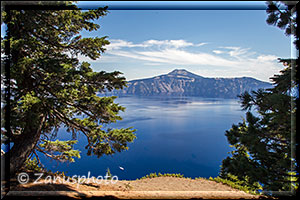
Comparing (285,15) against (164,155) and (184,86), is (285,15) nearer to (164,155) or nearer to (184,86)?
(164,155)

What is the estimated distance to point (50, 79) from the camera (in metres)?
4.14

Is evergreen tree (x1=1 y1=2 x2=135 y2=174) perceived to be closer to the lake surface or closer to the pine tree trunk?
the pine tree trunk

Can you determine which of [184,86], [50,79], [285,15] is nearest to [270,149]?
[285,15]

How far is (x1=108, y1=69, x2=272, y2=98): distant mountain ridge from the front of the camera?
9744 cm

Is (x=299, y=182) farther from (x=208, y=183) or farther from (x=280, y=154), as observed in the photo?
(x=208, y=183)

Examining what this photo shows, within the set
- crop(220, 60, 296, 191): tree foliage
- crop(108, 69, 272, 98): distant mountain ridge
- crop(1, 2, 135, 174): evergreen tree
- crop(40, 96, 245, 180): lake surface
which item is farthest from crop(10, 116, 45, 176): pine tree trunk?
crop(108, 69, 272, 98): distant mountain ridge

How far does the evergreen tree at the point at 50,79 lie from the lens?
378 centimetres

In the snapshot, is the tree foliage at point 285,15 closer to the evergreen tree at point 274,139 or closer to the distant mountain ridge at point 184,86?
the evergreen tree at point 274,139

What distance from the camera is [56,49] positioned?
5027 mm

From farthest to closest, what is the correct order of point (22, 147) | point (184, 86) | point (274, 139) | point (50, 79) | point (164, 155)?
1. point (184, 86)
2. point (164, 155)
3. point (22, 147)
4. point (50, 79)
5. point (274, 139)

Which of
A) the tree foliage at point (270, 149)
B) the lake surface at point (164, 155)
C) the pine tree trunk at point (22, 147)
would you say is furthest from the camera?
the lake surface at point (164, 155)

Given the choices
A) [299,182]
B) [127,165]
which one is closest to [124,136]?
[299,182]

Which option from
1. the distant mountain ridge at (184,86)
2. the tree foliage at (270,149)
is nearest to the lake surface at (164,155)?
the tree foliage at (270,149)

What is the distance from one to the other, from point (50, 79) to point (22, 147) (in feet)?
6.76
